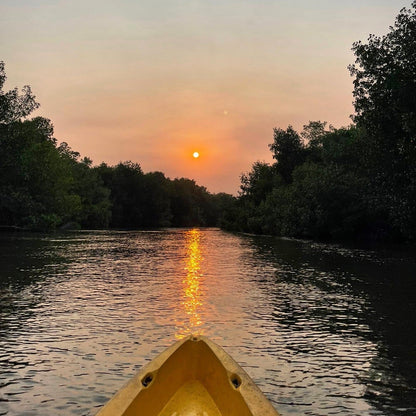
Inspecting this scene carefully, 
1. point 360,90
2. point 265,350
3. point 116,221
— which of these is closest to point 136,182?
point 116,221

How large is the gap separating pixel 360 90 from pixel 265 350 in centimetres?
3074

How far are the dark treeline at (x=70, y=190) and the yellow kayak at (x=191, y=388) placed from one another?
174ft

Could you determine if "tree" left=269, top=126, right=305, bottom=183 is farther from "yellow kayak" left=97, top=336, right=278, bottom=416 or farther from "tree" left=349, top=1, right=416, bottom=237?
"yellow kayak" left=97, top=336, right=278, bottom=416

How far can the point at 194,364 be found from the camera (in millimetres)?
6062

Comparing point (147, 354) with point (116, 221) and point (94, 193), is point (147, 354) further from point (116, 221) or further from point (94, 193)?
point (116, 221)

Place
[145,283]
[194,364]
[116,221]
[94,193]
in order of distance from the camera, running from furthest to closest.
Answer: [116,221], [94,193], [145,283], [194,364]

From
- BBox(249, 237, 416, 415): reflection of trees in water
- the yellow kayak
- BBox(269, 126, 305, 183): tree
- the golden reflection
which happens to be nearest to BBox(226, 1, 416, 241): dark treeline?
BBox(269, 126, 305, 183): tree

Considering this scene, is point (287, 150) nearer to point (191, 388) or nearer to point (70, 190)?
point (70, 190)

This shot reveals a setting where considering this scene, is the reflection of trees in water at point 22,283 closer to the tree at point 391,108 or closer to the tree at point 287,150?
the tree at point 391,108

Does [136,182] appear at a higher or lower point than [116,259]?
higher

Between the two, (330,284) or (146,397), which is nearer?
(146,397)

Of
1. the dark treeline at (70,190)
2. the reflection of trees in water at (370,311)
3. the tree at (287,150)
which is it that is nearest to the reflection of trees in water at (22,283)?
the reflection of trees in water at (370,311)

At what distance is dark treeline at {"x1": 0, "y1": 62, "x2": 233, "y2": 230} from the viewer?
57.5 meters

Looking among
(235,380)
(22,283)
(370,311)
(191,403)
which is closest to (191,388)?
(191,403)
